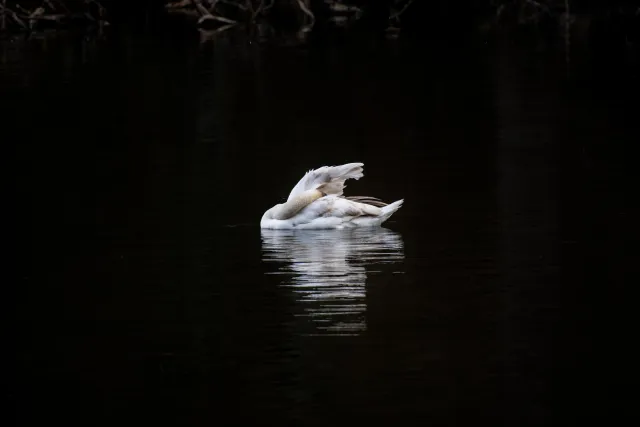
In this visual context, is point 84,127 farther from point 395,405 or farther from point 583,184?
point 395,405

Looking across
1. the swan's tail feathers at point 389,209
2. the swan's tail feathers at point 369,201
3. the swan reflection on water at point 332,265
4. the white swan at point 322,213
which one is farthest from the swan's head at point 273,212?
the swan's tail feathers at point 389,209

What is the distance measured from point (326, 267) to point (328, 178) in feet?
7.06

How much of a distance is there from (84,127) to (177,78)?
291 inches

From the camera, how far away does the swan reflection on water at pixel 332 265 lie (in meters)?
10.5

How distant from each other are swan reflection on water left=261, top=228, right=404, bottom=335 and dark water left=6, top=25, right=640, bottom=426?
0.11ft

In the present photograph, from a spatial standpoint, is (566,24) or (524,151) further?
→ (566,24)

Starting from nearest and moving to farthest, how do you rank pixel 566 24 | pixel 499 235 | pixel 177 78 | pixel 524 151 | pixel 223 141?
pixel 499 235
pixel 524 151
pixel 223 141
pixel 177 78
pixel 566 24

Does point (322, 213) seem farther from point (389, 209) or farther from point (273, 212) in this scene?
point (389, 209)

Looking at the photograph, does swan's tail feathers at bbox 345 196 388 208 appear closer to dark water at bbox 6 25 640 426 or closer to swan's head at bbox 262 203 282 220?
dark water at bbox 6 25 640 426

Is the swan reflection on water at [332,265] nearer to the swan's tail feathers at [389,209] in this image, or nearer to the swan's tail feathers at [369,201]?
the swan's tail feathers at [389,209]

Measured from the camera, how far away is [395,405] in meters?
8.56

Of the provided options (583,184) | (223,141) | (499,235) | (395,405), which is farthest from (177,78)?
(395,405)

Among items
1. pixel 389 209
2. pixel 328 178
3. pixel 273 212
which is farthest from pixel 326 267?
pixel 328 178

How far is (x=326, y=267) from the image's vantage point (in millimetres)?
12180
